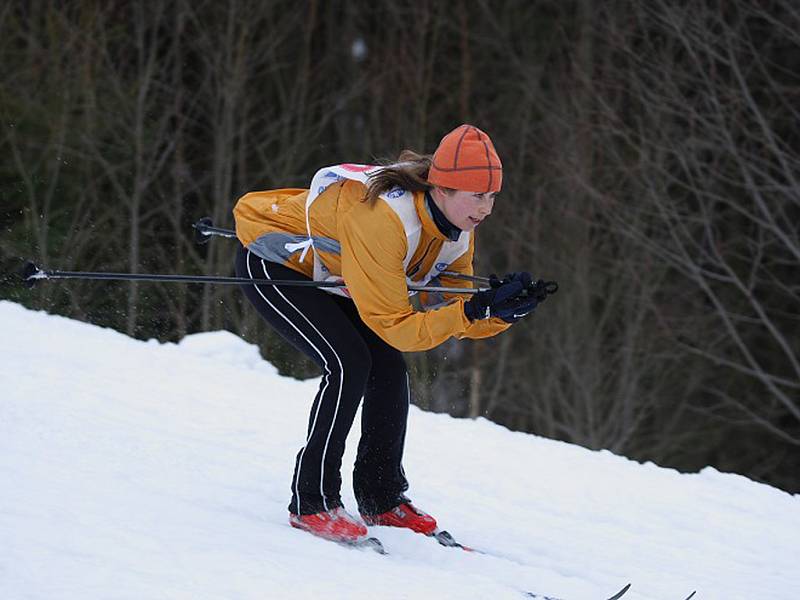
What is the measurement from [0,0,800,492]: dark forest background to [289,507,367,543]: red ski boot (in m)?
8.69

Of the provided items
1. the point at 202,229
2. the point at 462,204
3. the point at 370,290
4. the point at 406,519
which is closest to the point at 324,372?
the point at 370,290

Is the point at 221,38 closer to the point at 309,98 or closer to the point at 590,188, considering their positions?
the point at 309,98

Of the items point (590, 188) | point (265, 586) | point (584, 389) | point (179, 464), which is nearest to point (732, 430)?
point (584, 389)

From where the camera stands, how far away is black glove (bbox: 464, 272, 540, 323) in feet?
10.9

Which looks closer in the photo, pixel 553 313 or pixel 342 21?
pixel 553 313

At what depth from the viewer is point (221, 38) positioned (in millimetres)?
14672

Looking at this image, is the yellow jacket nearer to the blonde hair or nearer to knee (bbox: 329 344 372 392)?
the blonde hair

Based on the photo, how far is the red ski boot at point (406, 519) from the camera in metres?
3.90

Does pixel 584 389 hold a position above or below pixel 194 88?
below

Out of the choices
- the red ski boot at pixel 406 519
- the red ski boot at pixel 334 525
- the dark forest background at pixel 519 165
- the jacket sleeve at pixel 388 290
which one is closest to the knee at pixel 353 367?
the jacket sleeve at pixel 388 290

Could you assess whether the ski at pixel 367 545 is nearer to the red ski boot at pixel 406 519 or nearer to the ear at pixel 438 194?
the red ski boot at pixel 406 519

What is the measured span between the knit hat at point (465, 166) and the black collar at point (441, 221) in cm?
6

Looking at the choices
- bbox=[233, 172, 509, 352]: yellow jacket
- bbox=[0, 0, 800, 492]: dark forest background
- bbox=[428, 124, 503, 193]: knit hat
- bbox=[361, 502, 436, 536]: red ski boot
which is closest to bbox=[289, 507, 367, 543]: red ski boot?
bbox=[361, 502, 436, 536]: red ski boot

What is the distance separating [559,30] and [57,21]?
633 cm
